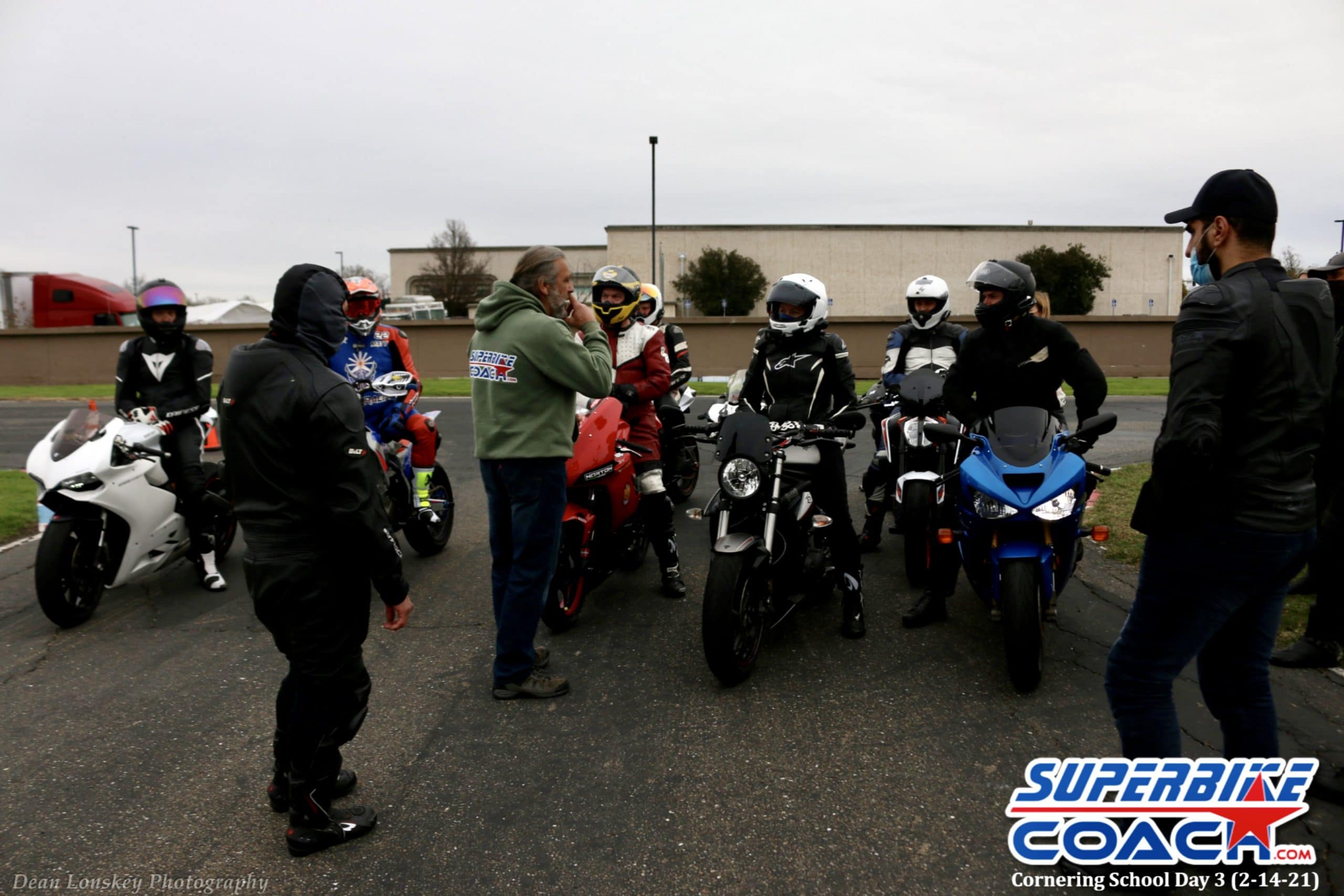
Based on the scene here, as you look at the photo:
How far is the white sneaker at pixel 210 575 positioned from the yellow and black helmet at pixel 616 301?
10.1 ft

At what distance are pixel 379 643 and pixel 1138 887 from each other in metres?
3.75

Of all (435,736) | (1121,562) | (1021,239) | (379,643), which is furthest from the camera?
(1021,239)

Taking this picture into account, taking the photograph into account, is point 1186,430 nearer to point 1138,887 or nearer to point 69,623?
point 1138,887

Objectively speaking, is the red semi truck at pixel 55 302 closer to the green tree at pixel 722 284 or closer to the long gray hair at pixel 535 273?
the long gray hair at pixel 535 273

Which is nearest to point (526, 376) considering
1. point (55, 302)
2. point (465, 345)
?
point (465, 345)

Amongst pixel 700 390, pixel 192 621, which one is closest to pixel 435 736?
pixel 192 621

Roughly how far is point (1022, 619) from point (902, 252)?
238 ft

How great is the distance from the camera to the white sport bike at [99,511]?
501 cm

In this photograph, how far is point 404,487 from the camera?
644cm

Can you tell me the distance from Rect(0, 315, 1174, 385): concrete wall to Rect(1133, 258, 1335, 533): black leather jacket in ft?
80.4

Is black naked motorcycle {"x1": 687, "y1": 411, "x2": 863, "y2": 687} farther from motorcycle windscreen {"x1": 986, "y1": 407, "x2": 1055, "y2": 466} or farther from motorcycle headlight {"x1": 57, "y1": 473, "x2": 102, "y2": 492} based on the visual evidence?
motorcycle headlight {"x1": 57, "y1": 473, "x2": 102, "y2": 492}

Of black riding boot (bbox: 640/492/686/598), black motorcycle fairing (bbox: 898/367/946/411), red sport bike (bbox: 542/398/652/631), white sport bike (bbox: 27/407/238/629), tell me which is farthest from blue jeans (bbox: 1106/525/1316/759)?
white sport bike (bbox: 27/407/238/629)

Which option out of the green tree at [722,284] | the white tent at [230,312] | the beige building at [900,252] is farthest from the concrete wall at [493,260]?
the white tent at [230,312]

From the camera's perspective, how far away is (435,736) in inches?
148
